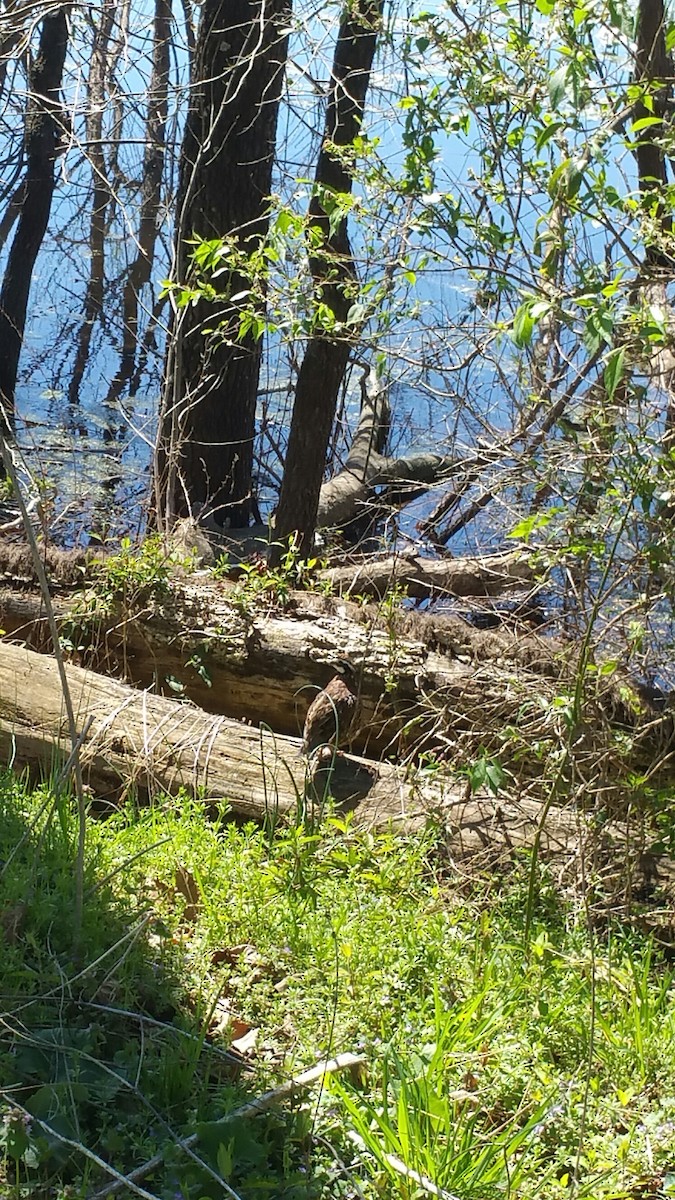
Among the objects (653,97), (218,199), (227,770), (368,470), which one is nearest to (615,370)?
(653,97)

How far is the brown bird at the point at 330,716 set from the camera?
4281 millimetres

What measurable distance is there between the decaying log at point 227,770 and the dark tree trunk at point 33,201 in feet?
20.5

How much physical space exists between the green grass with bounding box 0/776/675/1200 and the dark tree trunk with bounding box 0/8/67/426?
7.05 meters

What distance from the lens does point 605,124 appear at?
3549 millimetres

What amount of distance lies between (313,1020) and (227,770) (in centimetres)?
126

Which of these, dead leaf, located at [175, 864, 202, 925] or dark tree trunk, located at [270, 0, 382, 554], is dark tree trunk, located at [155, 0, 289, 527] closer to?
dark tree trunk, located at [270, 0, 382, 554]

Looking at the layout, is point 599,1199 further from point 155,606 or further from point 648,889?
point 155,606

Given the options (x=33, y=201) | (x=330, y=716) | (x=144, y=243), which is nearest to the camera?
(x=330, y=716)

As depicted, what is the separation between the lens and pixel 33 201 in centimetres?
1012

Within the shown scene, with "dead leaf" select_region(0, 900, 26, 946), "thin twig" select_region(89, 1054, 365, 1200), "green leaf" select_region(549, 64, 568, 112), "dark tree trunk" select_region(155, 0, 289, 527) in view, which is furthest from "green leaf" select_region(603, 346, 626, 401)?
"dark tree trunk" select_region(155, 0, 289, 527)

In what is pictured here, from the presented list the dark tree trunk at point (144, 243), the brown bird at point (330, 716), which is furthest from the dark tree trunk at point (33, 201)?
the brown bird at point (330, 716)

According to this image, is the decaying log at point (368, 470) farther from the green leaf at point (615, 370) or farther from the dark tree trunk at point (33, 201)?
the green leaf at point (615, 370)

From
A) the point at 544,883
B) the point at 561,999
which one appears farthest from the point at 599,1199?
the point at 544,883

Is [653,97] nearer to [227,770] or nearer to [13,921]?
[227,770]
